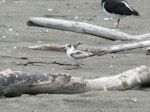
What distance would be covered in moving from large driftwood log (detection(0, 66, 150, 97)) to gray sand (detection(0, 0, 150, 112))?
0.39 ft

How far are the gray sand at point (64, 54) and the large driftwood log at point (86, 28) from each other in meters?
0.11

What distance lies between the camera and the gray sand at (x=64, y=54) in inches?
269

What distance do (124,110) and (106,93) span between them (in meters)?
0.72

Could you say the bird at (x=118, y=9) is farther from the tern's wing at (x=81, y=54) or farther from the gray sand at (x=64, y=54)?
the tern's wing at (x=81, y=54)

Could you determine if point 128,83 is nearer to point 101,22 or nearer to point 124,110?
point 124,110

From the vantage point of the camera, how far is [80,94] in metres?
7.36

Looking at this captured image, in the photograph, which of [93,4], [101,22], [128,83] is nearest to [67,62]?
[128,83]

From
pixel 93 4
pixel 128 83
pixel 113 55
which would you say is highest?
pixel 128 83

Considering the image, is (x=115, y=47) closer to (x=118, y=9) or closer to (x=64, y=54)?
(x=64, y=54)

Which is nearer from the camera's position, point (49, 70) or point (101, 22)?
point (49, 70)

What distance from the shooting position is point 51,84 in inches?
285

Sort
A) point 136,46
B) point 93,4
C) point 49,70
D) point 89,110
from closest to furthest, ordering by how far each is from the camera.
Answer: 1. point 89,110
2. point 49,70
3. point 136,46
4. point 93,4

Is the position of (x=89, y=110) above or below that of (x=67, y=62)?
above

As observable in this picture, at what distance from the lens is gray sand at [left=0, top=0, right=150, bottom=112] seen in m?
6.83
